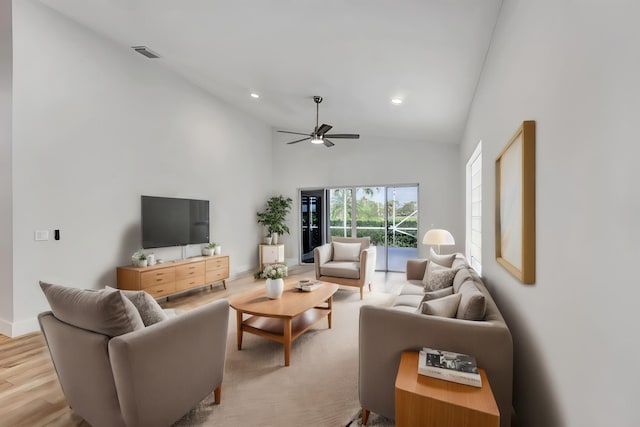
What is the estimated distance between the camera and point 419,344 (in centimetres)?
171

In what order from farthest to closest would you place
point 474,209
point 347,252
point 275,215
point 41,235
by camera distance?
point 275,215 < point 347,252 < point 474,209 < point 41,235

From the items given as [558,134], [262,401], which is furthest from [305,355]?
[558,134]

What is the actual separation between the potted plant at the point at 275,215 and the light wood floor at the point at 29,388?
429cm

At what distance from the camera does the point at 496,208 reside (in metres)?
2.35

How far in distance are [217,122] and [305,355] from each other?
15.5ft

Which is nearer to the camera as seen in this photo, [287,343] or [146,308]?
[146,308]

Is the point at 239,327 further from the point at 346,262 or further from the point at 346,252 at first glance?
the point at 346,252

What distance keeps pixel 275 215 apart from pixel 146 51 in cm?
391

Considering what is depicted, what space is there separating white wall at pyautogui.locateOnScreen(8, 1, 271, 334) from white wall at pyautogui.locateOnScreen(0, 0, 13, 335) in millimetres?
70

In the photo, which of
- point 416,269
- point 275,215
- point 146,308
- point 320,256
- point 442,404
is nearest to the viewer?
point 442,404

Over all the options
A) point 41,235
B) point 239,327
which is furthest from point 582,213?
point 41,235

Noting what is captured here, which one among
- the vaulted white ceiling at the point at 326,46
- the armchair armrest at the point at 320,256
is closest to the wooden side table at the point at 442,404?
the vaulted white ceiling at the point at 326,46

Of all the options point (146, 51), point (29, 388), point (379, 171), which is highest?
point (146, 51)

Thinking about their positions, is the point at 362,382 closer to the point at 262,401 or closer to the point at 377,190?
the point at 262,401
